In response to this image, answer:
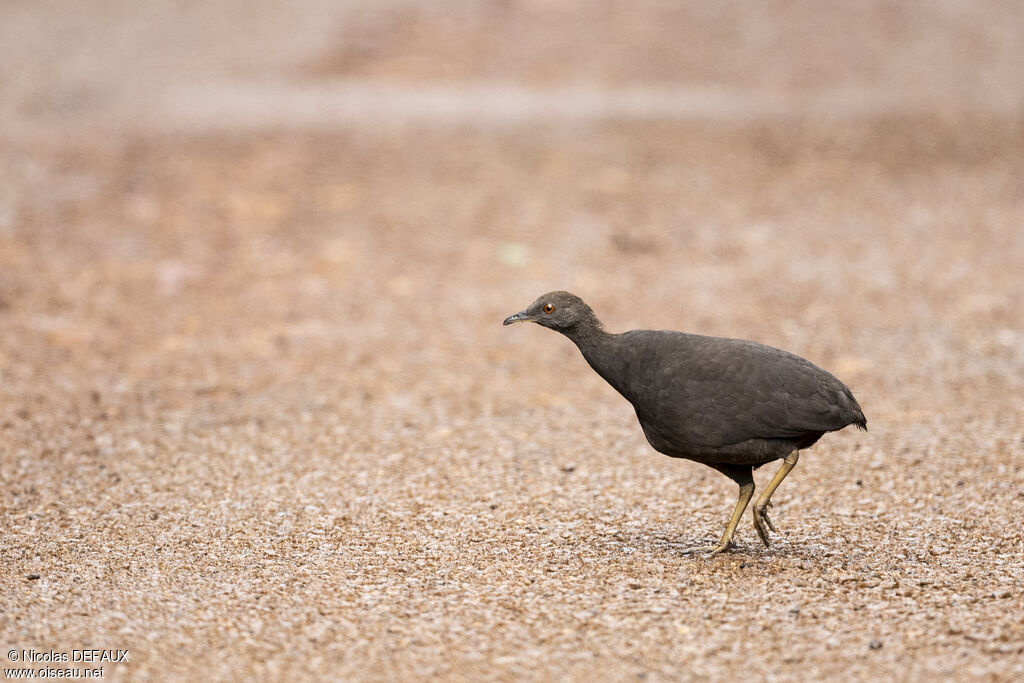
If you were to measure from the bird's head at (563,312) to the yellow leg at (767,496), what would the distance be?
1.07m

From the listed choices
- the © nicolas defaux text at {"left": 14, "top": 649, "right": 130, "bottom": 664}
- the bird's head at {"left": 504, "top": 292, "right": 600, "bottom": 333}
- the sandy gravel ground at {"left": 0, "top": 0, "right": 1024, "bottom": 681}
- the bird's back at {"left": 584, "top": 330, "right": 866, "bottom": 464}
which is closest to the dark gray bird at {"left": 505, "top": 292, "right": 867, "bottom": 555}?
the bird's back at {"left": 584, "top": 330, "right": 866, "bottom": 464}

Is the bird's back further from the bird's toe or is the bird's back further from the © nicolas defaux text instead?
the © nicolas defaux text

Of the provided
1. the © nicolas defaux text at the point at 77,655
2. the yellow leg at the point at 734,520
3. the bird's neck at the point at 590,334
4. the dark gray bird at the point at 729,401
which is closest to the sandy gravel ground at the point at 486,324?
the © nicolas defaux text at the point at 77,655

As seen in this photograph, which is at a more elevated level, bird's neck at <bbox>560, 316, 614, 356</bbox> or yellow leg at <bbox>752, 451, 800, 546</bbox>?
bird's neck at <bbox>560, 316, 614, 356</bbox>

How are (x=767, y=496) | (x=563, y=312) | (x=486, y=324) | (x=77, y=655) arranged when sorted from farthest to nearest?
(x=486, y=324), (x=563, y=312), (x=767, y=496), (x=77, y=655)

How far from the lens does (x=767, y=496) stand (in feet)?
16.2

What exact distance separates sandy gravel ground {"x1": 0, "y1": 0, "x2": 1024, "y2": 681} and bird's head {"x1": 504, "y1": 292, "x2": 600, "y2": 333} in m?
1.04

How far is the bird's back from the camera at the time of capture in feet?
15.8

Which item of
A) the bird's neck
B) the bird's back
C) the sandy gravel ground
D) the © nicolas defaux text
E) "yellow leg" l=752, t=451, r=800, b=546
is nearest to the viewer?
the © nicolas defaux text

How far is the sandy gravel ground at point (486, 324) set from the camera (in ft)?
14.7

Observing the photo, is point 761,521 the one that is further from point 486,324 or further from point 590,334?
point 486,324

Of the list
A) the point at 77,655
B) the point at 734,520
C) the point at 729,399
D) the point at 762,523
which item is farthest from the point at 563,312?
the point at 77,655

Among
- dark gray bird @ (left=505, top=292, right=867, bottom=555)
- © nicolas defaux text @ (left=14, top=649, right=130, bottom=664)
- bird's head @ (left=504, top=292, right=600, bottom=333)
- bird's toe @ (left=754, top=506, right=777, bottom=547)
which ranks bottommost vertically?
© nicolas defaux text @ (left=14, top=649, right=130, bottom=664)

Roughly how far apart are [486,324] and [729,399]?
4907 millimetres
